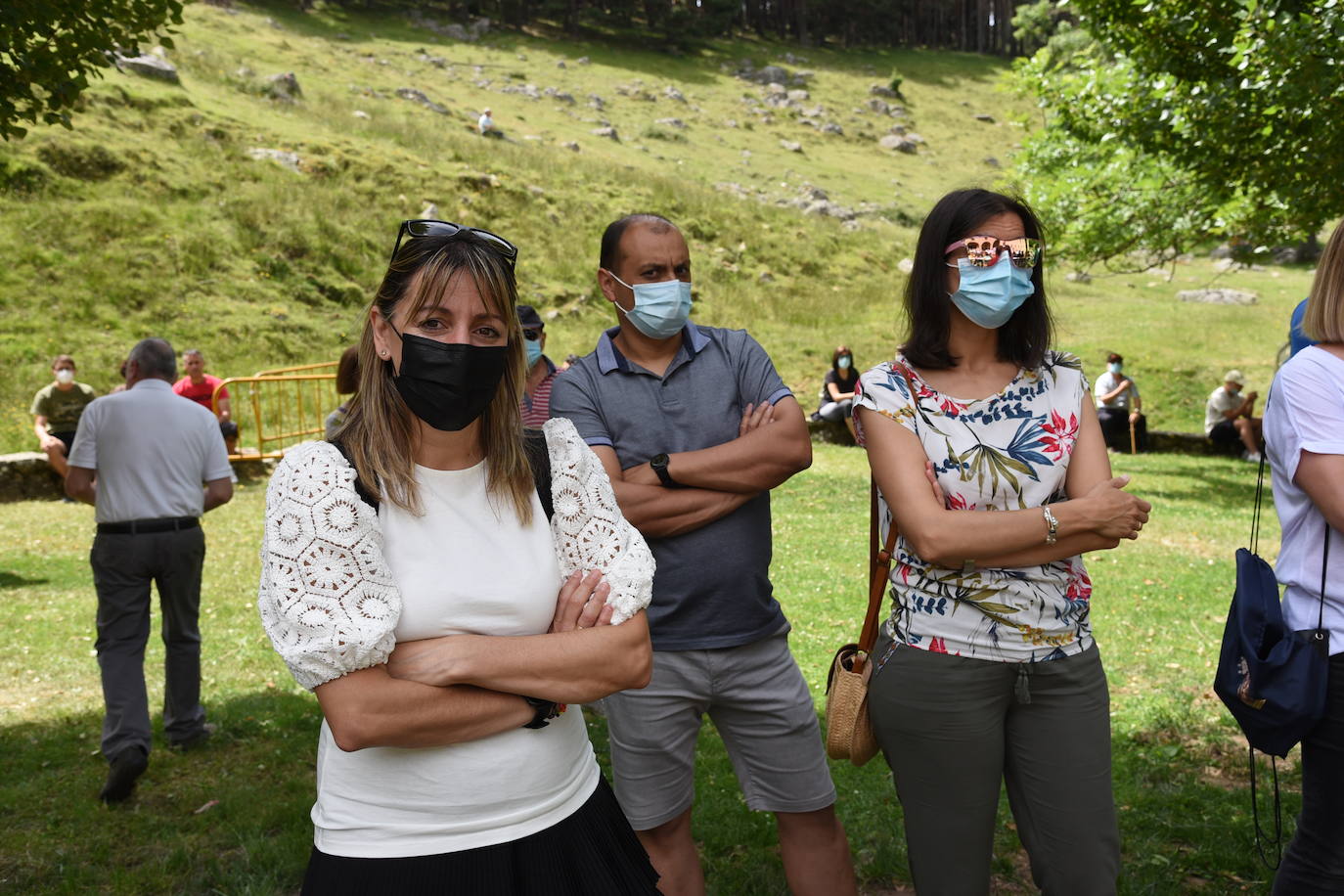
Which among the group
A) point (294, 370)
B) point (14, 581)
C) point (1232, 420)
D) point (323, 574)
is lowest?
point (14, 581)

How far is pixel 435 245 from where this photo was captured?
2.40m

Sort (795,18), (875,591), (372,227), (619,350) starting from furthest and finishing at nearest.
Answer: (795,18), (372,227), (619,350), (875,591)

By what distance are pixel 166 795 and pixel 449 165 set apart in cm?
2715

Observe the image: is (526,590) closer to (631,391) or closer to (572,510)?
(572,510)

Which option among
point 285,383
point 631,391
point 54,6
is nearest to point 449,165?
point 285,383

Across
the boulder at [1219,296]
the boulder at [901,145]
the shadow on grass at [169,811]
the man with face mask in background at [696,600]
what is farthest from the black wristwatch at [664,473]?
the boulder at [901,145]

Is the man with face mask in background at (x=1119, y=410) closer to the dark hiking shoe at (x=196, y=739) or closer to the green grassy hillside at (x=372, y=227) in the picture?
the green grassy hillside at (x=372, y=227)

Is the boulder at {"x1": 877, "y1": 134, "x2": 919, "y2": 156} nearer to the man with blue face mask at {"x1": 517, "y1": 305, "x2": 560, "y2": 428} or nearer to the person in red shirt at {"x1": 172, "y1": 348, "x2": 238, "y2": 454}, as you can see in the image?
the person in red shirt at {"x1": 172, "y1": 348, "x2": 238, "y2": 454}

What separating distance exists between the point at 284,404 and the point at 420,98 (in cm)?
3047

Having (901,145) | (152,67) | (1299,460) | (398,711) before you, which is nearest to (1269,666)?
(1299,460)

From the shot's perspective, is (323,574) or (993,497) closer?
(323,574)

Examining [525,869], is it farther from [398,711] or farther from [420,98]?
[420,98]

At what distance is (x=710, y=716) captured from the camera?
11.1 feet

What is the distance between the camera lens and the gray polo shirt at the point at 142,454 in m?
5.79
